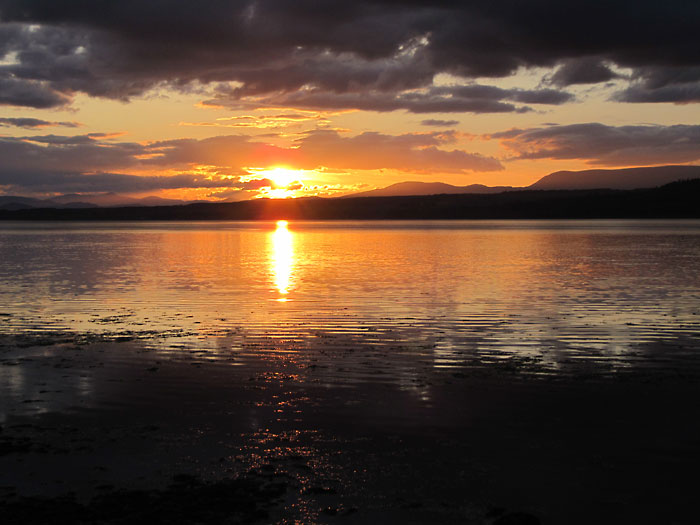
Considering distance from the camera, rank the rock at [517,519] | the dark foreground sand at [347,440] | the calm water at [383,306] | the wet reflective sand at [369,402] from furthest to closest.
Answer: the calm water at [383,306], the wet reflective sand at [369,402], the dark foreground sand at [347,440], the rock at [517,519]

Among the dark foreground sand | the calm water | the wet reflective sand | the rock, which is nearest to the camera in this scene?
the rock

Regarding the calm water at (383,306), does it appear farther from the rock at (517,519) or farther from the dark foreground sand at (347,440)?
the rock at (517,519)

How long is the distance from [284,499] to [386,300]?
2157 cm

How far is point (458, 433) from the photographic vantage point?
11.9m

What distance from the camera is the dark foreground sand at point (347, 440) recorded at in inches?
353

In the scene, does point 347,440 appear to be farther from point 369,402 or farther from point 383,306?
point 383,306

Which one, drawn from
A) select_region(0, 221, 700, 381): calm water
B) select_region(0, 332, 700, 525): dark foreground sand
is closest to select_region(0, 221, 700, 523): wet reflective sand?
select_region(0, 332, 700, 525): dark foreground sand

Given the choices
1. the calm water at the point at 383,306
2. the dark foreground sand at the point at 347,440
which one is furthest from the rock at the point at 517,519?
the calm water at the point at 383,306

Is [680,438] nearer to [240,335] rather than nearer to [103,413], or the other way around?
[103,413]

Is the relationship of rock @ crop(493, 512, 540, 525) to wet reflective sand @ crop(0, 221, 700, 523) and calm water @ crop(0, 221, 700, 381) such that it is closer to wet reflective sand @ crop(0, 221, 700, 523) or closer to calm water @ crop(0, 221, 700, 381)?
wet reflective sand @ crop(0, 221, 700, 523)

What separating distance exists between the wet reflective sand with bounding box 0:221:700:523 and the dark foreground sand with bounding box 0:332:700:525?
5 cm

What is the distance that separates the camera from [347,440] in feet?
37.8

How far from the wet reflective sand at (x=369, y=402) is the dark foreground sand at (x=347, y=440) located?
5cm

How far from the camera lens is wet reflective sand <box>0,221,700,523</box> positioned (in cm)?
955
